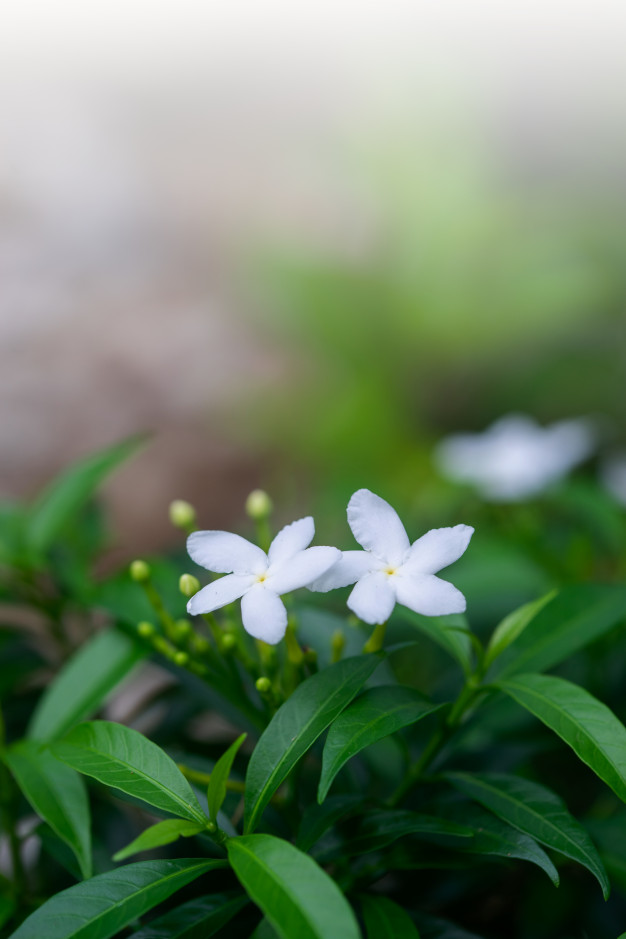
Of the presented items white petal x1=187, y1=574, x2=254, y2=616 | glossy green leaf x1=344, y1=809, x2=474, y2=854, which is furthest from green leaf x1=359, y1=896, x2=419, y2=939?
white petal x1=187, y1=574, x2=254, y2=616

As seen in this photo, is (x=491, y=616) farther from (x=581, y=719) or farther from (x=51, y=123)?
(x=51, y=123)

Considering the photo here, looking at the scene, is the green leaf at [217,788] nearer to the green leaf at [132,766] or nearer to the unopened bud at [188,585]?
the green leaf at [132,766]

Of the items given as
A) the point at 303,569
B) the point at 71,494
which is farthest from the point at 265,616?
the point at 71,494

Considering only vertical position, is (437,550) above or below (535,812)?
above

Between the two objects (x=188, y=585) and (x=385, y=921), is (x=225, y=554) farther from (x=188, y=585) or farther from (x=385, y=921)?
(x=385, y=921)

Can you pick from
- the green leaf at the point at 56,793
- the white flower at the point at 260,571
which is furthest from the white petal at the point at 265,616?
the green leaf at the point at 56,793

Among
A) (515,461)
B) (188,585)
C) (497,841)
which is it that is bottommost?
(515,461)

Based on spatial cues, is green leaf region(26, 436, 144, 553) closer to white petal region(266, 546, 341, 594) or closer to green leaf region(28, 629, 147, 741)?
green leaf region(28, 629, 147, 741)
